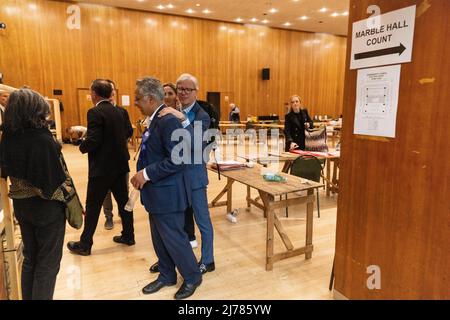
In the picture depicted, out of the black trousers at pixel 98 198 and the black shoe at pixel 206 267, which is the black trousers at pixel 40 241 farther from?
the black shoe at pixel 206 267

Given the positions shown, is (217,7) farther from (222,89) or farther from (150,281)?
(150,281)

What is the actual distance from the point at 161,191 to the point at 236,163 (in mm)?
1506

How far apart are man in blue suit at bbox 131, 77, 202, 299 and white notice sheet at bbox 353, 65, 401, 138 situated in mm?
1142

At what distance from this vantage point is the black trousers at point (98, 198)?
9.55 ft

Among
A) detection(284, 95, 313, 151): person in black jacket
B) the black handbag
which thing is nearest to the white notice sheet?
the black handbag

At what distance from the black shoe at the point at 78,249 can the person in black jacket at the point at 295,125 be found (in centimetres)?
303

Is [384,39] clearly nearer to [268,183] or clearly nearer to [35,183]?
[268,183]

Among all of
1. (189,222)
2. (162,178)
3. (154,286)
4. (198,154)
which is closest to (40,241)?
(162,178)

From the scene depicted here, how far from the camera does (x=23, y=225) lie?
183 centimetres

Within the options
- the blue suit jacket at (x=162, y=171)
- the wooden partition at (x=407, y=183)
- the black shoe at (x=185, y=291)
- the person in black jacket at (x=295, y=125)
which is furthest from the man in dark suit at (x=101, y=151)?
the person in black jacket at (x=295, y=125)

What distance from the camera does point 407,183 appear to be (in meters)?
1.74

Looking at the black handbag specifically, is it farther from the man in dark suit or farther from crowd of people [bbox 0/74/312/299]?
the man in dark suit

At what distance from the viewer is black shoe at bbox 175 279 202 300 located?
90.1 inches

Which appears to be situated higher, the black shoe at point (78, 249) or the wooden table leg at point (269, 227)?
the wooden table leg at point (269, 227)
